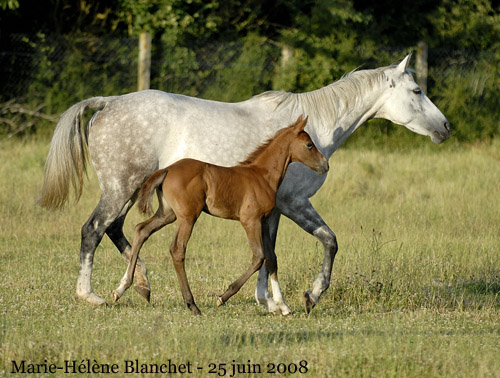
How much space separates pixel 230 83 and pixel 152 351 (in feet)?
39.6

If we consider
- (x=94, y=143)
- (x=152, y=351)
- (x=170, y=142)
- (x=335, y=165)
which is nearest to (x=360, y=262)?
(x=170, y=142)

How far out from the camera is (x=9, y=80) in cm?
1584

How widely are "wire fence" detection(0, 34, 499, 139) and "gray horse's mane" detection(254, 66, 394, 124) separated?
29.2 feet

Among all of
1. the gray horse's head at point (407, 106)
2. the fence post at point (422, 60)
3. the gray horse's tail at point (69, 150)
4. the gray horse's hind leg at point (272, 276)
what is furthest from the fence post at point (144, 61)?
the gray horse's hind leg at point (272, 276)

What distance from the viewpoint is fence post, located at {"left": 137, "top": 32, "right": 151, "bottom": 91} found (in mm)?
15383

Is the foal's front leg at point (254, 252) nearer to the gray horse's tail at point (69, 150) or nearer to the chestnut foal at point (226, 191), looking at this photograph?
the chestnut foal at point (226, 191)

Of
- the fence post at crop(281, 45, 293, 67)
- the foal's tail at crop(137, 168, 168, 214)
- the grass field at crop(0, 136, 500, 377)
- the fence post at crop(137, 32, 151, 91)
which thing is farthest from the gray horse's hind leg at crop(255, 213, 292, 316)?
the fence post at crop(281, 45, 293, 67)

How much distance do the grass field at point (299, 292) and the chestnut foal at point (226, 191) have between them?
53 cm

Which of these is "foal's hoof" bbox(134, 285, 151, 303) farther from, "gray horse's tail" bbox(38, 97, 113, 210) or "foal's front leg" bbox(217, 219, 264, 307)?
"gray horse's tail" bbox(38, 97, 113, 210)

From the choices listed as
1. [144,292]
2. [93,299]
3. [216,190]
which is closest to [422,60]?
[144,292]

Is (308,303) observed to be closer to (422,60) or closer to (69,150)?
(69,150)

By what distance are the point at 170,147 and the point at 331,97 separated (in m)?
1.59

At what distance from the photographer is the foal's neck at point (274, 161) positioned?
637 cm

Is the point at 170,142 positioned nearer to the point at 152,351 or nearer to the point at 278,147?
the point at 278,147
